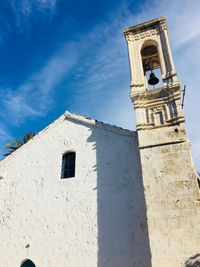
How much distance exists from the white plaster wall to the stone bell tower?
94cm

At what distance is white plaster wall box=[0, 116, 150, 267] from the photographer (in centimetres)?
784

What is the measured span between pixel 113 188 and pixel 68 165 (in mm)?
2229

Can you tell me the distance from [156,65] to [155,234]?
7.50 metres

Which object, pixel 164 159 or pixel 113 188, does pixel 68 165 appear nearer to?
pixel 113 188

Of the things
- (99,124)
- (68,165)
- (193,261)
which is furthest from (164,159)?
(68,165)

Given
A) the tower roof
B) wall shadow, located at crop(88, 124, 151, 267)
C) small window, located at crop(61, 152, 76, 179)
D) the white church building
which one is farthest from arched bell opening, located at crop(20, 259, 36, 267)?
the tower roof

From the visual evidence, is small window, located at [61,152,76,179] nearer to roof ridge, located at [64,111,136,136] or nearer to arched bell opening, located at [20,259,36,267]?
roof ridge, located at [64,111,136,136]

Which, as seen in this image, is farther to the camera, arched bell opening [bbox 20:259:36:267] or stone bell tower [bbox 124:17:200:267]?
arched bell opening [bbox 20:259:36:267]

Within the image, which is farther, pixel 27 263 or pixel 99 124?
pixel 99 124

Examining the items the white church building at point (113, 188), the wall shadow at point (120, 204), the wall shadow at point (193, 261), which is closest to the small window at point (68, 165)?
the white church building at point (113, 188)

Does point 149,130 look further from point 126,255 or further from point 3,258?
point 3,258

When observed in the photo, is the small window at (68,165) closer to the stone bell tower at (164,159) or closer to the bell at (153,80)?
the stone bell tower at (164,159)

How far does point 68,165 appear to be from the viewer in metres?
9.85

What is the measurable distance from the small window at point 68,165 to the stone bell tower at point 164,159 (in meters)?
3.01
